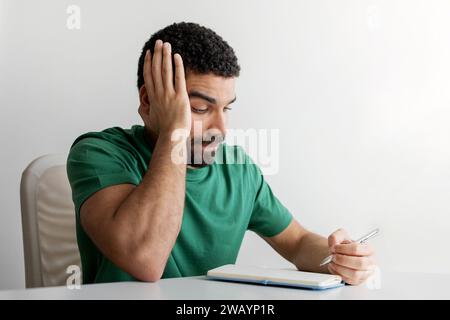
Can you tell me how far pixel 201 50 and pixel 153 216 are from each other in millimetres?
441

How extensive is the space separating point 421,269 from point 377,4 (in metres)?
1.02

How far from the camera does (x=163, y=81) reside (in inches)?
51.3

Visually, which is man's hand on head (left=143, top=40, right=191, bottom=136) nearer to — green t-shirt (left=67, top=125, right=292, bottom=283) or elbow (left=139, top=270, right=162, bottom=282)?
green t-shirt (left=67, top=125, right=292, bottom=283)

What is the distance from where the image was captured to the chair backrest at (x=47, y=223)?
140cm

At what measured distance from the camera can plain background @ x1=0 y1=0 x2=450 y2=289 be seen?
180 centimetres

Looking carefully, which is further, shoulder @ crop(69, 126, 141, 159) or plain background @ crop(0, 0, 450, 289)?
plain background @ crop(0, 0, 450, 289)

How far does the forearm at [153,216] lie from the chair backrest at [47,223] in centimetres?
38

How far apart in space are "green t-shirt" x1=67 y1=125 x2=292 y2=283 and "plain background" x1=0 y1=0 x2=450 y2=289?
420 millimetres

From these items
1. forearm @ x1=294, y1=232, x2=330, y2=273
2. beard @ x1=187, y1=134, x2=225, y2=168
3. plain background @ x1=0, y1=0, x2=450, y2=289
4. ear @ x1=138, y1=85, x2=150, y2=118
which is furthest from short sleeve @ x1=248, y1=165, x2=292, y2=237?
plain background @ x1=0, y1=0, x2=450, y2=289

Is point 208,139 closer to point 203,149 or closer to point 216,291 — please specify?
point 203,149
